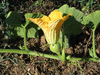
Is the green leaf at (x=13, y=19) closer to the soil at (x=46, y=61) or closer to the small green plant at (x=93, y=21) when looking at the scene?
the soil at (x=46, y=61)

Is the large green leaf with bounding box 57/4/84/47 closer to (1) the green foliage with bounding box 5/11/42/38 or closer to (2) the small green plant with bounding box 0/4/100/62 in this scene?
(2) the small green plant with bounding box 0/4/100/62

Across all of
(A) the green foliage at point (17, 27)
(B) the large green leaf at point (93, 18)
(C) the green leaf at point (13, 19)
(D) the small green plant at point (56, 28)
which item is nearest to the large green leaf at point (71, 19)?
(D) the small green plant at point (56, 28)

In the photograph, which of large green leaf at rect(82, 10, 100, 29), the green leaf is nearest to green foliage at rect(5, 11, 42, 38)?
the green leaf

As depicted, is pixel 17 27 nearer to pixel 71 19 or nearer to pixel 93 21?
pixel 71 19

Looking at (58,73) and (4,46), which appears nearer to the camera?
(58,73)

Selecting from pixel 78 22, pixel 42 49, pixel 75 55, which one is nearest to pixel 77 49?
pixel 75 55

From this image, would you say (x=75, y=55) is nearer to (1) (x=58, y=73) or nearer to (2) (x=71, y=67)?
(2) (x=71, y=67)

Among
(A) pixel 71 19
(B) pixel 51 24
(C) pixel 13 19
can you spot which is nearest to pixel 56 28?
(B) pixel 51 24

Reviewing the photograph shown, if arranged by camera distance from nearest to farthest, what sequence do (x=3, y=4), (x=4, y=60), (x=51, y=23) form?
(x=51, y=23)
(x=4, y=60)
(x=3, y=4)
